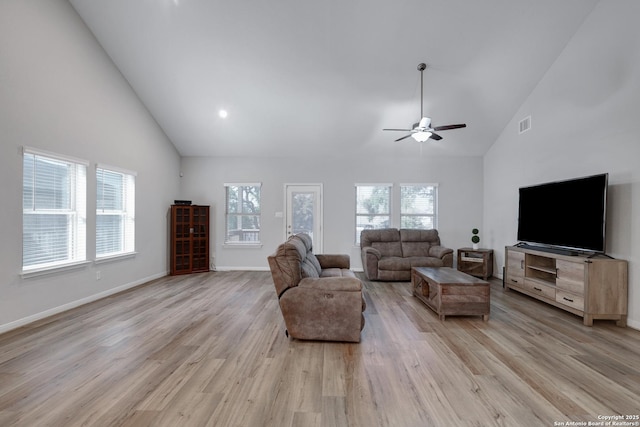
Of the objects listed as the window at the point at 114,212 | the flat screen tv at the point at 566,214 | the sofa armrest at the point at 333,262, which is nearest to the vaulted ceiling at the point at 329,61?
the window at the point at 114,212

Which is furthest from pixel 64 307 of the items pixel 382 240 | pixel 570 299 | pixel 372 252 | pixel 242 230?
pixel 570 299

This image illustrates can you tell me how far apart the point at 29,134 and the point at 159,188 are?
2.51m

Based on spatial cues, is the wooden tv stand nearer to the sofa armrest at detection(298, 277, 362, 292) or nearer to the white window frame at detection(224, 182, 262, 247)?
the sofa armrest at detection(298, 277, 362, 292)

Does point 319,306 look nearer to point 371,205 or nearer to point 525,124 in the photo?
point 371,205

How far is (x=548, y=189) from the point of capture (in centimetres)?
405

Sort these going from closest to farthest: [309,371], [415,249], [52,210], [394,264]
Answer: [309,371], [52,210], [394,264], [415,249]

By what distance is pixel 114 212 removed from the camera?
4.57m

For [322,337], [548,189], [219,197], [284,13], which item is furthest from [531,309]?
[219,197]

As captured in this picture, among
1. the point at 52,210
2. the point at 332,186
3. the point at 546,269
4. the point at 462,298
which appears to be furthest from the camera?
the point at 332,186

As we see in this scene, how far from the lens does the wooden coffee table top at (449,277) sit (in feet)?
11.0

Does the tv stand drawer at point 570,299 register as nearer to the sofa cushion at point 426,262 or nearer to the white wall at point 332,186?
the sofa cushion at point 426,262

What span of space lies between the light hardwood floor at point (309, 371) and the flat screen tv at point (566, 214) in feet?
3.34

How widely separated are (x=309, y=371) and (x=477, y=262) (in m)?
4.69

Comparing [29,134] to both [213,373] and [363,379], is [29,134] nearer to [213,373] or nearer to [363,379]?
[213,373]
